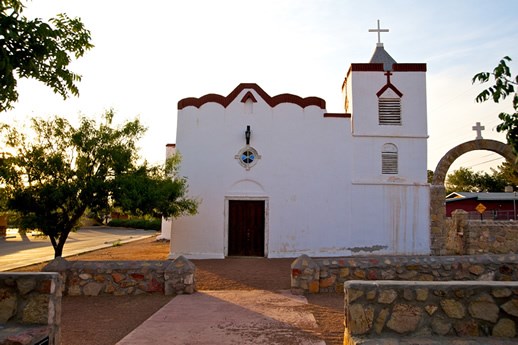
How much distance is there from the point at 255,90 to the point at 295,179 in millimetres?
3820

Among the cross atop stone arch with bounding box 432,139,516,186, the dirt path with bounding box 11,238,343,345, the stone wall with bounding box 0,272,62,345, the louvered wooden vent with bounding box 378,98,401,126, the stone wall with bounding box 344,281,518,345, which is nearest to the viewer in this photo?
the stone wall with bounding box 344,281,518,345

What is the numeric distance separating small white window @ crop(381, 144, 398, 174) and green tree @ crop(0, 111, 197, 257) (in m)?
8.85

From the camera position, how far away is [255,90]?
54.1ft

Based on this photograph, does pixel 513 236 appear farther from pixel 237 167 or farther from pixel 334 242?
pixel 237 167

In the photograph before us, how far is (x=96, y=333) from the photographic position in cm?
632

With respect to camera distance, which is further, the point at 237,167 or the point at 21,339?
the point at 237,167

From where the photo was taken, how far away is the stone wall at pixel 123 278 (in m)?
8.90

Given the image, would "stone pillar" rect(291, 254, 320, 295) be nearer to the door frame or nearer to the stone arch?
the door frame

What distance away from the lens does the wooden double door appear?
51.9 ft

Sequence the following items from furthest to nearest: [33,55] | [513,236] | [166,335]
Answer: [513,236] < [166,335] < [33,55]

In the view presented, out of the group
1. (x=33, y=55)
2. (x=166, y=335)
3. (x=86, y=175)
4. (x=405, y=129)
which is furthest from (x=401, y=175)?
(x=33, y=55)

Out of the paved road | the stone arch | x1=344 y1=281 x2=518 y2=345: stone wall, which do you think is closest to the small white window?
the stone arch

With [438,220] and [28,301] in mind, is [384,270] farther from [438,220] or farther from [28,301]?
[438,220]

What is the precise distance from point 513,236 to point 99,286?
1822 cm
